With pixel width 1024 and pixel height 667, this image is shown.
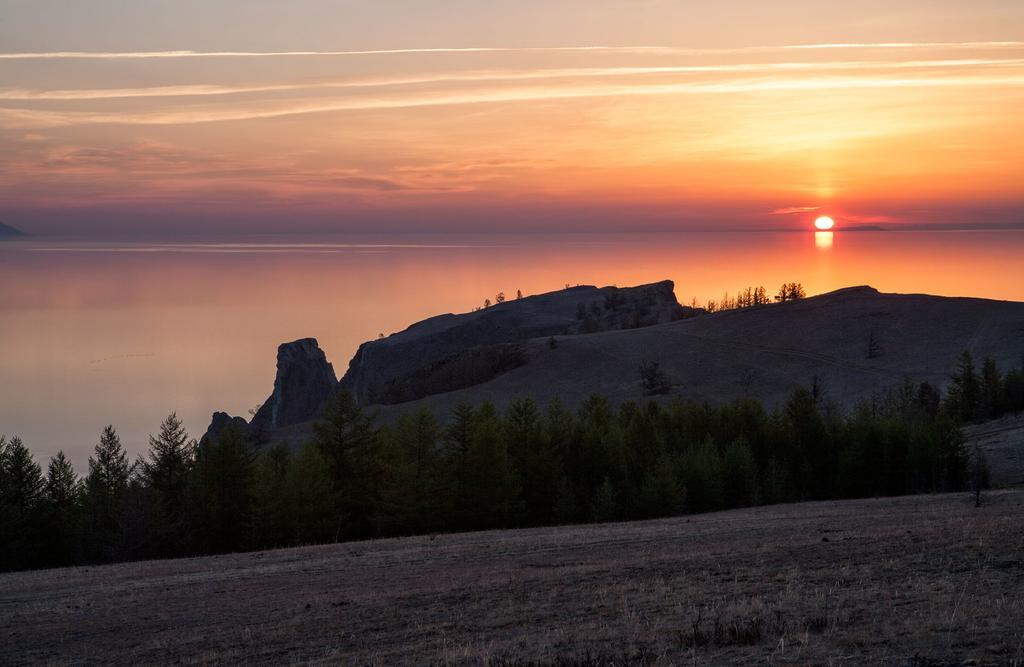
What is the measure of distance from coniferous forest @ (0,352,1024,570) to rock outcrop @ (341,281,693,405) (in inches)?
2235

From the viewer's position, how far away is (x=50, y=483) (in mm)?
48781

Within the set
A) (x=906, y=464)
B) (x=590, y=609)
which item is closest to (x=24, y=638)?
(x=590, y=609)

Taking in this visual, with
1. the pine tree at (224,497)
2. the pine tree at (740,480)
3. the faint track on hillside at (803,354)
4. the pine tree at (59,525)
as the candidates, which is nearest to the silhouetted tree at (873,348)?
the faint track on hillside at (803,354)

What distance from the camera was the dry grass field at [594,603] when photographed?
497 inches

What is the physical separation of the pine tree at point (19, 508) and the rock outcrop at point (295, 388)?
64838 millimetres

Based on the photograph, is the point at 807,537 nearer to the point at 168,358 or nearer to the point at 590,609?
the point at 590,609

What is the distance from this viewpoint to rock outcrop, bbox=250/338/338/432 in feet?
376

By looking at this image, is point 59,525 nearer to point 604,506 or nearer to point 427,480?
point 427,480

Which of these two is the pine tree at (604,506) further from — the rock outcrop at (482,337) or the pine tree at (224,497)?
the rock outcrop at (482,337)

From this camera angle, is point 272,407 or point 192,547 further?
point 272,407

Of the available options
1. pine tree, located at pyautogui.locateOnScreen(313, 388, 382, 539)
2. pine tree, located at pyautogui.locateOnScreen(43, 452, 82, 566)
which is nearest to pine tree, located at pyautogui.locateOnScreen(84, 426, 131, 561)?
pine tree, located at pyautogui.locateOnScreen(43, 452, 82, 566)

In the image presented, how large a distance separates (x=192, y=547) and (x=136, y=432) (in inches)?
2226

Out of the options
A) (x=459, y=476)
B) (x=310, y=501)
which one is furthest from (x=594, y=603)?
(x=459, y=476)

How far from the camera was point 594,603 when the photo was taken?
56.4 ft
